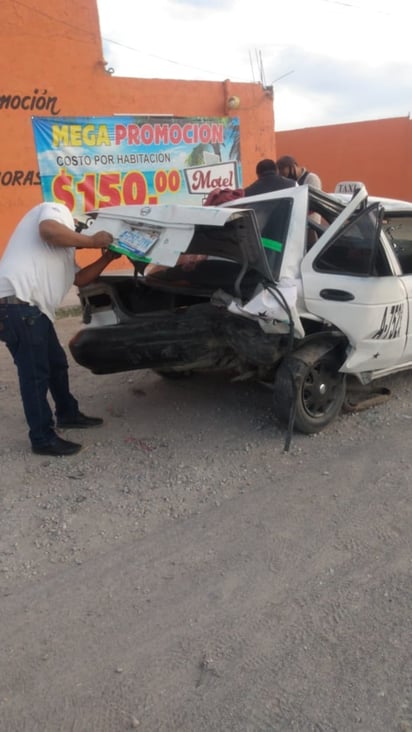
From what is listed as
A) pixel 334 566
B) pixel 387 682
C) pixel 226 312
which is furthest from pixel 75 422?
pixel 387 682

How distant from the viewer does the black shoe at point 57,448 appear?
4129 mm

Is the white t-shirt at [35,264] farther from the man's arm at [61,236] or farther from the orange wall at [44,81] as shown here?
the orange wall at [44,81]

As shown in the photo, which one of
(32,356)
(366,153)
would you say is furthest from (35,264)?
(366,153)

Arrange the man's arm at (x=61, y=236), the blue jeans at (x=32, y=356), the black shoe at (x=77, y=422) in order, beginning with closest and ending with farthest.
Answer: the man's arm at (x=61, y=236) → the blue jeans at (x=32, y=356) → the black shoe at (x=77, y=422)

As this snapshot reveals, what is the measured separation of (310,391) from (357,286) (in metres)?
0.78

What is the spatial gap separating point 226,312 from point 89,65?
7257 millimetres

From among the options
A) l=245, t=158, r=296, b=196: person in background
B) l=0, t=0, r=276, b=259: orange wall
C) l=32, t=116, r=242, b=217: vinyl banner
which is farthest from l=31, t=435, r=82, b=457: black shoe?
l=0, t=0, r=276, b=259: orange wall

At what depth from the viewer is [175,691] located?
2262mm

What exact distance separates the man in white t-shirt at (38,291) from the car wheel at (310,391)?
1.40 meters

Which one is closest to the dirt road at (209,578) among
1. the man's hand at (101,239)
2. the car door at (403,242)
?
the car door at (403,242)

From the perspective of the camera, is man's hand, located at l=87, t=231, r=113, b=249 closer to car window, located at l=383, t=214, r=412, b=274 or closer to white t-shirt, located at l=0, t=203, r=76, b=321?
white t-shirt, located at l=0, t=203, r=76, b=321

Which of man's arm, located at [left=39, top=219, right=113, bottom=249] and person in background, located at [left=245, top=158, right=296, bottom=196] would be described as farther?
person in background, located at [left=245, top=158, right=296, bottom=196]

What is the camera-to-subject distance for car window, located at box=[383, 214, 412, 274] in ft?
15.3

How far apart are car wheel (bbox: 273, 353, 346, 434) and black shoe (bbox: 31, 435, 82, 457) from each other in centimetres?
139
